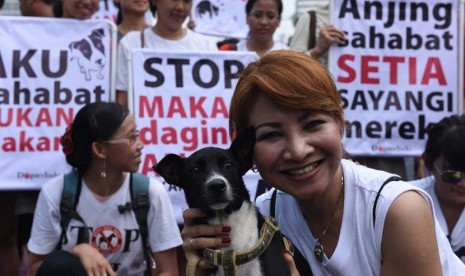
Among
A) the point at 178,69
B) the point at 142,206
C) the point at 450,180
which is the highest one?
the point at 178,69

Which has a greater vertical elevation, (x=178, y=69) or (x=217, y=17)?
(x=217, y=17)

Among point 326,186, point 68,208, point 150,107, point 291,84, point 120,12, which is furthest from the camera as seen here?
point 120,12

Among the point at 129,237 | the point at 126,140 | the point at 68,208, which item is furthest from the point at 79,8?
the point at 129,237

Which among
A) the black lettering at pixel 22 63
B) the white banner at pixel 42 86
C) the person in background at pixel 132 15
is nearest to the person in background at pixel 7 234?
the white banner at pixel 42 86

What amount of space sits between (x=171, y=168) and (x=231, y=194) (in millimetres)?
276

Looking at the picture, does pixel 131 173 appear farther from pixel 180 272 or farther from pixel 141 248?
pixel 180 272

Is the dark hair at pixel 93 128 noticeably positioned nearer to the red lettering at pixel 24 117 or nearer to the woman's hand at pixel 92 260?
the woman's hand at pixel 92 260

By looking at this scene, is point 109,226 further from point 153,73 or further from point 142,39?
point 142,39

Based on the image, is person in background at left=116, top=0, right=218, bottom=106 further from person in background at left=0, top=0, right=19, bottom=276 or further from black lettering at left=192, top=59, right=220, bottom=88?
person in background at left=0, top=0, right=19, bottom=276

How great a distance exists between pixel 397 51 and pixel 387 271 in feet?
12.0

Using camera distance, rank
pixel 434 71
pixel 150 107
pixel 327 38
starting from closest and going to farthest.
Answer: pixel 150 107, pixel 327 38, pixel 434 71

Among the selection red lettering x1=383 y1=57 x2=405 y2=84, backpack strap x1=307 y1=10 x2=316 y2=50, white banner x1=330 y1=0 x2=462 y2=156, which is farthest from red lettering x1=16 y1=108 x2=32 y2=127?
red lettering x1=383 y1=57 x2=405 y2=84

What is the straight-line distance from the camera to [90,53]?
5766 mm

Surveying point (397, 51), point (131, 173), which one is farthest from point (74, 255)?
point (397, 51)
